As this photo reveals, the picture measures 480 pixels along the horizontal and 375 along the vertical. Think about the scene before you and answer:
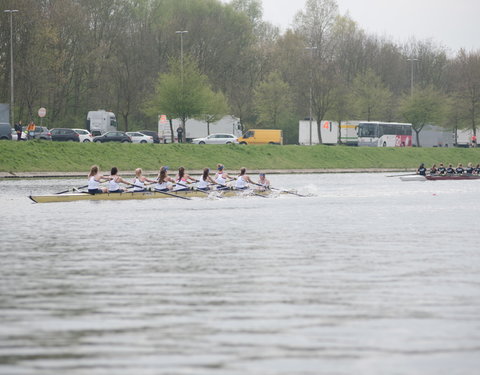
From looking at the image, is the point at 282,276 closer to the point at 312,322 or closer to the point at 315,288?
the point at 315,288

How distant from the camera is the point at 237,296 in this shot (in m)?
16.4

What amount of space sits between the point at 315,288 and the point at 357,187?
40.9 metres

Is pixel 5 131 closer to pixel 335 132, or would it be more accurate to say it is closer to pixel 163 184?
pixel 163 184

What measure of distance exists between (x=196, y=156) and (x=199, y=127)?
2690cm

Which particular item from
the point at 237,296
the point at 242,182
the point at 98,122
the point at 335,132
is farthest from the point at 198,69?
the point at 237,296

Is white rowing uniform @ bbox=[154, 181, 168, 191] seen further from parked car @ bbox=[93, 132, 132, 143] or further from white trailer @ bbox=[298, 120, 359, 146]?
white trailer @ bbox=[298, 120, 359, 146]

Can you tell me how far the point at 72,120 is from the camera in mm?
102188

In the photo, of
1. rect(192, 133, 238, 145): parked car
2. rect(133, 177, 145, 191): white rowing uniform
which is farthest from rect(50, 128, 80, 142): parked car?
rect(133, 177, 145, 191): white rowing uniform

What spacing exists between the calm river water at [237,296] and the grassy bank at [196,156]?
30.5 m

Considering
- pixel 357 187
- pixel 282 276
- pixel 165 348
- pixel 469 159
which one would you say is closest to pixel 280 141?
pixel 469 159

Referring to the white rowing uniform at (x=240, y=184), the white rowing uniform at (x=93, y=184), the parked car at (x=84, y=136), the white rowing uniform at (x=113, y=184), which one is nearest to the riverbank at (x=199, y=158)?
the parked car at (x=84, y=136)

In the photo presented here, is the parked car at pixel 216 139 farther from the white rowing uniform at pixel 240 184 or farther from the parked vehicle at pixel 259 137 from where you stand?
the white rowing uniform at pixel 240 184

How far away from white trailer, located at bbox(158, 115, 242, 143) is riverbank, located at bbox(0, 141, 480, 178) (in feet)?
58.1

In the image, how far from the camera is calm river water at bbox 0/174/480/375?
11.9 m
